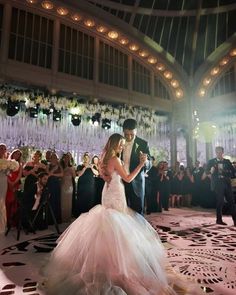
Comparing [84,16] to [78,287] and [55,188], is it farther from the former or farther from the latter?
[78,287]

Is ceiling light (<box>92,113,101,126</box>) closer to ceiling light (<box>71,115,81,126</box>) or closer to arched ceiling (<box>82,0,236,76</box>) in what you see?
ceiling light (<box>71,115,81,126</box>)

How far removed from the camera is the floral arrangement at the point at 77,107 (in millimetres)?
8148

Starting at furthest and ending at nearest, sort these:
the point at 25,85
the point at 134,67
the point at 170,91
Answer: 1. the point at 170,91
2. the point at 134,67
3. the point at 25,85

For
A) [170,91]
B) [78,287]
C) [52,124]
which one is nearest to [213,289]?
[78,287]

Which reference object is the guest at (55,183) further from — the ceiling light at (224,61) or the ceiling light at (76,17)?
the ceiling light at (224,61)

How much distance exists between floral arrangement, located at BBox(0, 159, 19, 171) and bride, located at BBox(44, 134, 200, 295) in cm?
254

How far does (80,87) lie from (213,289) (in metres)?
8.07

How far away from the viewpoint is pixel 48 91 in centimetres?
885

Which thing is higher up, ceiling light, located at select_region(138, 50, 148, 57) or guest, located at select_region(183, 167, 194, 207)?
ceiling light, located at select_region(138, 50, 148, 57)

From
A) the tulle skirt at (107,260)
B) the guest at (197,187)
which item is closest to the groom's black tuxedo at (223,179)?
the guest at (197,187)

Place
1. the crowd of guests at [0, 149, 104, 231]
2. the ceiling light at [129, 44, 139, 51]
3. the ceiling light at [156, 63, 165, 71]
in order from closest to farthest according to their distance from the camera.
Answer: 1. the crowd of guests at [0, 149, 104, 231]
2. the ceiling light at [129, 44, 139, 51]
3. the ceiling light at [156, 63, 165, 71]

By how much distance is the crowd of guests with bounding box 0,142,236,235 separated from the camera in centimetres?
527

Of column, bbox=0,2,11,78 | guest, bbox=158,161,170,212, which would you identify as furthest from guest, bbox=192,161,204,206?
column, bbox=0,2,11,78

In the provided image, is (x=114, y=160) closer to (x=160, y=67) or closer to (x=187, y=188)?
(x=187, y=188)
